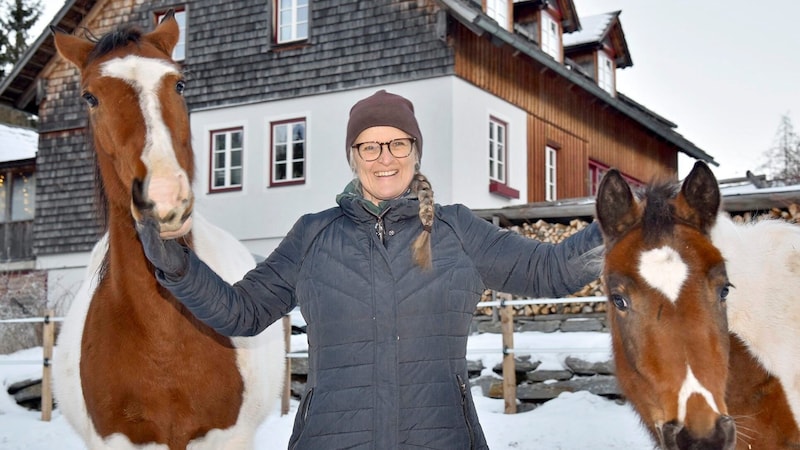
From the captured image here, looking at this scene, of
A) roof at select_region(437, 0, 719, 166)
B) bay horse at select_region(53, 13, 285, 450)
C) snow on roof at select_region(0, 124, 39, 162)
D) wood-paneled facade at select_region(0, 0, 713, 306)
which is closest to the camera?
bay horse at select_region(53, 13, 285, 450)

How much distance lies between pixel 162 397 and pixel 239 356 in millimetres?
474

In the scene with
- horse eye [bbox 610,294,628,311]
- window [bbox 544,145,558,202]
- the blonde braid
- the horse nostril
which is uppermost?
window [bbox 544,145,558,202]

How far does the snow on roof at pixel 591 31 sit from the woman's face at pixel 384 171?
18.8m

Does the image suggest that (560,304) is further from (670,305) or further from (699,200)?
(670,305)

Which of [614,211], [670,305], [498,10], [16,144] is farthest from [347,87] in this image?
[670,305]

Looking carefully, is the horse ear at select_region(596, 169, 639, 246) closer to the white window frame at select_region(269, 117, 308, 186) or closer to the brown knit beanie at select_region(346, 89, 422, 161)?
the brown knit beanie at select_region(346, 89, 422, 161)

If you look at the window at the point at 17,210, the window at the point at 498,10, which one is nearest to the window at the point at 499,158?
the window at the point at 498,10

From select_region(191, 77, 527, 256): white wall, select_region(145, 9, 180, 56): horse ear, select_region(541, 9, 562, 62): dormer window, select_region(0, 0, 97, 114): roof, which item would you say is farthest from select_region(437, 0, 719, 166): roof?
select_region(145, 9, 180, 56): horse ear

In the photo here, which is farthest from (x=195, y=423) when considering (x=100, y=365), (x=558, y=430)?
(x=558, y=430)

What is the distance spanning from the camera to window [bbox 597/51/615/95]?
21422mm

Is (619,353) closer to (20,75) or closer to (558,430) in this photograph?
(558,430)

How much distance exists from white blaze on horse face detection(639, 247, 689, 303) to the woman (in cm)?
24

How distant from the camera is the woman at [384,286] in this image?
9.30 feet

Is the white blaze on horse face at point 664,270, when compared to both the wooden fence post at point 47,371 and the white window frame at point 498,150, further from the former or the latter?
the white window frame at point 498,150
